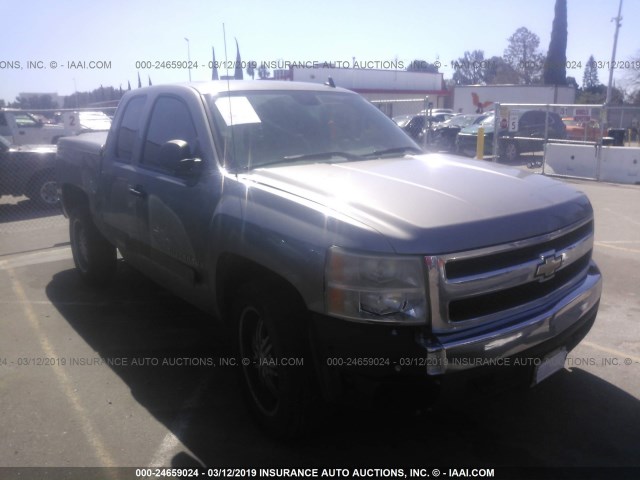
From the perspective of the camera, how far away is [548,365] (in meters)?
3.11

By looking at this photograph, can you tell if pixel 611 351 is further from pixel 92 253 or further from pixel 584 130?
pixel 584 130

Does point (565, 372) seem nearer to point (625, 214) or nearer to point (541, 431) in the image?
point (541, 431)

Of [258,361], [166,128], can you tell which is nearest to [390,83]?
[166,128]

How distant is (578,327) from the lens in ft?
10.8

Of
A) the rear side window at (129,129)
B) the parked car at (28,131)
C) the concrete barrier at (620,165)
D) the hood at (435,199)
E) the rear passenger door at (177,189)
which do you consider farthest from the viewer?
the parked car at (28,131)

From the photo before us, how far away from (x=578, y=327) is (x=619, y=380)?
1.02m

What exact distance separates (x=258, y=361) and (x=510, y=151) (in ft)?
55.6

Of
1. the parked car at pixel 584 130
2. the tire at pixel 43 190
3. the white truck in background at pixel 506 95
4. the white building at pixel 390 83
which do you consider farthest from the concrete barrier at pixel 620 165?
the white building at pixel 390 83

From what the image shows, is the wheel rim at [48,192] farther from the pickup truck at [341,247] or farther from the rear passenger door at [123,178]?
the pickup truck at [341,247]

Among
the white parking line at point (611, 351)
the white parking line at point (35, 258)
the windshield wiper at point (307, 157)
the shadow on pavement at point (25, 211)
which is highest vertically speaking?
the windshield wiper at point (307, 157)

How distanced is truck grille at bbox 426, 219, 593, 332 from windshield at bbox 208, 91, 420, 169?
60.0 inches

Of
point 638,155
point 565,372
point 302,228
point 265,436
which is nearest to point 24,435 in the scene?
point 265,436

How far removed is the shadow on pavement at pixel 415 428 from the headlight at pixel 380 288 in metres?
0.47

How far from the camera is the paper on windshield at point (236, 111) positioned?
153 inches
